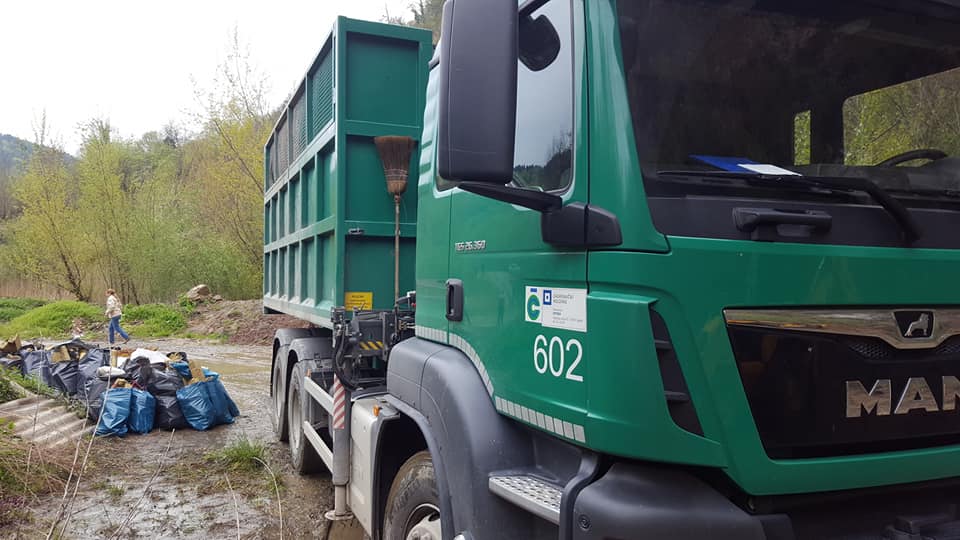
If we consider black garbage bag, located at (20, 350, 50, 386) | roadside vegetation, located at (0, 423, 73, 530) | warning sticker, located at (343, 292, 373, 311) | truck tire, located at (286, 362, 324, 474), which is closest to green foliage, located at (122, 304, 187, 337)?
black garbage bag, located at (20, 350, 50, 386)

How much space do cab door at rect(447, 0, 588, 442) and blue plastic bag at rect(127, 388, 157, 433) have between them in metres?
5.92

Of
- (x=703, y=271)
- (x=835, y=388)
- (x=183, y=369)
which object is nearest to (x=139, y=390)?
(x=183, y=369)

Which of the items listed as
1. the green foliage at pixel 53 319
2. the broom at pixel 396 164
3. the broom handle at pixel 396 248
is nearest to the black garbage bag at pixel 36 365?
the broom handle at pixel 396 248

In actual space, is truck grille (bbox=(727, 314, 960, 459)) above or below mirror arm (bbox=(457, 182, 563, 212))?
below

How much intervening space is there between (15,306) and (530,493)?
3063 centimetres

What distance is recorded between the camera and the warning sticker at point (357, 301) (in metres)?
4.16

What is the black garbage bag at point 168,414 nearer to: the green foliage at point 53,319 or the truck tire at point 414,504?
the truck tire at point 414,504

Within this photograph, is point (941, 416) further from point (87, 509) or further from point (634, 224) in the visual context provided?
point (87, 509)

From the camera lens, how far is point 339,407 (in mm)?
4012

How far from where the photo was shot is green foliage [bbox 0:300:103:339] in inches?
790

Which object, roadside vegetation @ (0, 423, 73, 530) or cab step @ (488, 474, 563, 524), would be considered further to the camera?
roadside vegetation @ (0, 423, 73, 530)

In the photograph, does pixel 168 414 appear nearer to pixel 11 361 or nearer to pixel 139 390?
pixel 139 390

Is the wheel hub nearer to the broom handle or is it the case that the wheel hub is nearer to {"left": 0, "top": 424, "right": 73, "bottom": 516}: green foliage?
the broom handle

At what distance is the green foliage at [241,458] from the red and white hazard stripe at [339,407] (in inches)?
91.0
